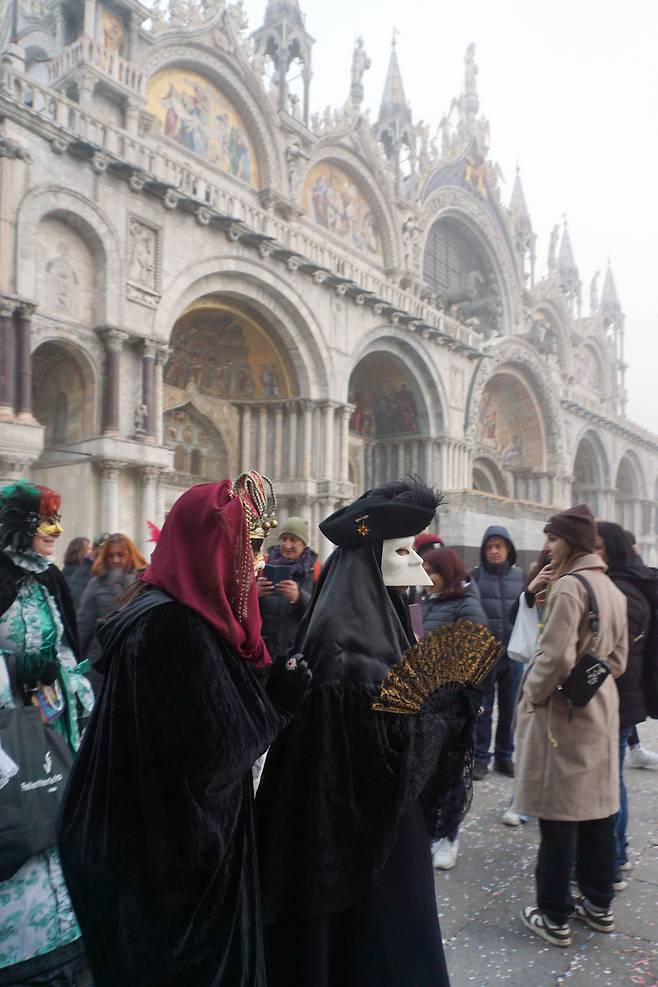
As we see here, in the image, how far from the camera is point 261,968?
1.62 meters

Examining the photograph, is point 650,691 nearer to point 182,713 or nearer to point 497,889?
point 497,889

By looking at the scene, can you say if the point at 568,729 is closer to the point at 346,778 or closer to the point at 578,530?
the point at 578,530

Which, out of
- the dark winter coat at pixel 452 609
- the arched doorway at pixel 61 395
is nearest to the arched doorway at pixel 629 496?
the arched doorway at pixel 61 395

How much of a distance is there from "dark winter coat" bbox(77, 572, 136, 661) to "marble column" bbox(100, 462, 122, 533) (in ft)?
21.0

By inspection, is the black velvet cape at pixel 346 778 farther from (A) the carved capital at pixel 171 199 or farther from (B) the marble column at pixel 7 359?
(A) the carved capital at pixel 171 199

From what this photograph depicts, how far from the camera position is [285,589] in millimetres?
4230

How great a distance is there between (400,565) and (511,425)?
910 inches

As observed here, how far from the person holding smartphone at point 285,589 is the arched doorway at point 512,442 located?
1863cm

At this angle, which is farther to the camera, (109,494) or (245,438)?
(245,438)

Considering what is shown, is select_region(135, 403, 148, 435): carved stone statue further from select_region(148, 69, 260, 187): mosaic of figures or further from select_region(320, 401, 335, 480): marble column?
select_region(148, 69, 260, 187): mosaic of figures

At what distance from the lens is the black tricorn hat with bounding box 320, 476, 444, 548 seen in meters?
2.05

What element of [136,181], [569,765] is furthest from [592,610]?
[136,181]

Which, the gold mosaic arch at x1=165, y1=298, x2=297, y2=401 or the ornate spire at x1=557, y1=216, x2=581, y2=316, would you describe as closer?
the gold mosaic arch at x1=165, y1=298, x2=297, y2=401

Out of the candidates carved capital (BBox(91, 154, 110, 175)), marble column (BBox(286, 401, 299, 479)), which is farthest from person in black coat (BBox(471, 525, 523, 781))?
marble column (BBox(286, 401, 299, 479))
